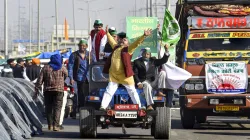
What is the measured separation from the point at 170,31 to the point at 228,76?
198 cm

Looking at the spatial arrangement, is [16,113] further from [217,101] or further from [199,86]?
[217,101]

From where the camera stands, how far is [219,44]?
2108cm

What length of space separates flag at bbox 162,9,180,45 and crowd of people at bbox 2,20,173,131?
90 centimetres

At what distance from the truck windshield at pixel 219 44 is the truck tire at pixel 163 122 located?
4.87m

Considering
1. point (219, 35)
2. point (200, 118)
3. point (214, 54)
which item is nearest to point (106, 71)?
point (214, 54)

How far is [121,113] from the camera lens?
1608cm

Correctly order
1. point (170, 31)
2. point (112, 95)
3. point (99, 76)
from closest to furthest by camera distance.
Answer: point (112, 95), point (99, 76), point (170, 31)

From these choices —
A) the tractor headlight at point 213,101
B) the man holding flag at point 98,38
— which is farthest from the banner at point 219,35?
the man holding flag at point 98,38

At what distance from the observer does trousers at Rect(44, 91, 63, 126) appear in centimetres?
1855

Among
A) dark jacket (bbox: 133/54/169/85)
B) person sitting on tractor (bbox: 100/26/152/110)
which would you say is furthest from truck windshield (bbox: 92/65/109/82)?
person sitting on tractor (bbox: 100/26/152/110)

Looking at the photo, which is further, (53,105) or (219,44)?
(219,44)

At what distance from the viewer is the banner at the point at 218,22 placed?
21688 millimetres

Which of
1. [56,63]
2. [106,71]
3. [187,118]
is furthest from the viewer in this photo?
[187,118]

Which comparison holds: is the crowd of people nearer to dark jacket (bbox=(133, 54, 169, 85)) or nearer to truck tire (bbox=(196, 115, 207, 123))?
dark jacket (bbox=(133, 54, 169, 85))
